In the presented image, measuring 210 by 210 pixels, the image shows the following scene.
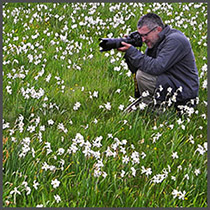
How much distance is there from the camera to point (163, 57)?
455 centimetres

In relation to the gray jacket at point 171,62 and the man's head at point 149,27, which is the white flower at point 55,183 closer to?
the gray jacket at point 171,62

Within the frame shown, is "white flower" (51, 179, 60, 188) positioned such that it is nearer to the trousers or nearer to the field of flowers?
the field of flowers

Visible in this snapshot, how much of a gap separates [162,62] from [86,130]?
118 cm

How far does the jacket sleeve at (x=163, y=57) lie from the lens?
4.56m

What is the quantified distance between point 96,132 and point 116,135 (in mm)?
207

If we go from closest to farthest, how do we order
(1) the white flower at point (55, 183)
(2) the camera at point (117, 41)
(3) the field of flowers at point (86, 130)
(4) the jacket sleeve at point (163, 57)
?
(1) the white flower at point (55, 183) → (3) the field of flowers at point (86, 130) → (4) the jacket sleeve at point (163, 57) → (2) the camera at point (117, 41)

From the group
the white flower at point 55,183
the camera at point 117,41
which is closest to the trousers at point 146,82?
the camera at point 117,41

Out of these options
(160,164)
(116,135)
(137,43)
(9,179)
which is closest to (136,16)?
(137,43)

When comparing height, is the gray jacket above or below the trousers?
above

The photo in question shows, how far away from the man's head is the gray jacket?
7 cm

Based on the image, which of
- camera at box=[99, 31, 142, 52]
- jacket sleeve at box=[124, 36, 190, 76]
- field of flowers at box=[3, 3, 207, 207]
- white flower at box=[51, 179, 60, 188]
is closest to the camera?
white flower at box=[51, 179, 60, 188]

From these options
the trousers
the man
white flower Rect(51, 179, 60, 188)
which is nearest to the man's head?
the man

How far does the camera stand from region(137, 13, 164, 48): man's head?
4.62m

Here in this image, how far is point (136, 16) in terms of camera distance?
8.34m
